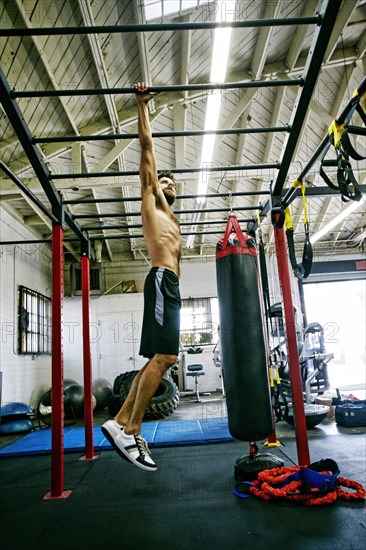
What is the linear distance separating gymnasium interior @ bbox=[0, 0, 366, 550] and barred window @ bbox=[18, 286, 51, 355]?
7 cm

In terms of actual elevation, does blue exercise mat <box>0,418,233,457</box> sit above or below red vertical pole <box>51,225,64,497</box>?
below

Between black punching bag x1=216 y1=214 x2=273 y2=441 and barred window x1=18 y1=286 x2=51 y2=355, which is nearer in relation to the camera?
black punching bag x1=216 y1=214 x2=273 y2=441

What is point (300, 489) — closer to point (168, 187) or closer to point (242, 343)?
point (242, 343)

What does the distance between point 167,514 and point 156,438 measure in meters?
2.30

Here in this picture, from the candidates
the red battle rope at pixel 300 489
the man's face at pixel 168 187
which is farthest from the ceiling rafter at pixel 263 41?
the red battle rope at pixel 300 489

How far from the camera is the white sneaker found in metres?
1.99

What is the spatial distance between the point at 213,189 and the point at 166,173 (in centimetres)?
626

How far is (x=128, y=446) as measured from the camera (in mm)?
1993

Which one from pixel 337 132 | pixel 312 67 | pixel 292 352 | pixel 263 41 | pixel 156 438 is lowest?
pixel 156 438

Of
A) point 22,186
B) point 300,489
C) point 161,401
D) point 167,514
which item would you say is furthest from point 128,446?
point 161,401

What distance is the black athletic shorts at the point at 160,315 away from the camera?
2.08m

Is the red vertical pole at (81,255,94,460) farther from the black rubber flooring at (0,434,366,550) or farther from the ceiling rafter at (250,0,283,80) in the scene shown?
the ceiling rafter at (250,0,283,80)

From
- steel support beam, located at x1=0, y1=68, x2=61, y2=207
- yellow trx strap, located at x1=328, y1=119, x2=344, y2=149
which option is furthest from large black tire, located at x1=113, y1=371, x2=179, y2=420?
yellow trx strap, located at x1=328, y1=119, x2=344, y2=149

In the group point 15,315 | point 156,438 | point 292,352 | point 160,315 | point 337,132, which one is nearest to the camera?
point 160,315
